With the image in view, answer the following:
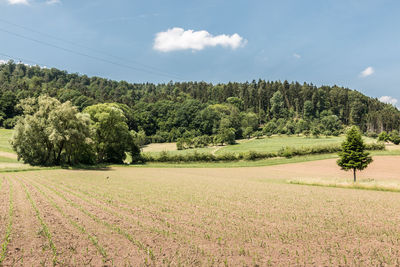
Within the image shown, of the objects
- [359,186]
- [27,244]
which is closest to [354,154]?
[359,186]

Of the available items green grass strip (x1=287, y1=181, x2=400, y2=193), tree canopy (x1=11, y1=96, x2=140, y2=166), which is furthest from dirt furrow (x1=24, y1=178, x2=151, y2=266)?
tree canopy (x1=11, y1=96, x2=140, y2=166)

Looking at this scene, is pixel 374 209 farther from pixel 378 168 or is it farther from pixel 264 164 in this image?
pixel 264 164

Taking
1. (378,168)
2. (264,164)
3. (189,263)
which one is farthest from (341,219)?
(264,164)

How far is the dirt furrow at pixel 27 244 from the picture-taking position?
30.9 feet

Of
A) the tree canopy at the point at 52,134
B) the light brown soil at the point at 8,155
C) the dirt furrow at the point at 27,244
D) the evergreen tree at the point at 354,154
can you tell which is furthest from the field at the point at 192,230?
the light brown soil at the point at 8,155

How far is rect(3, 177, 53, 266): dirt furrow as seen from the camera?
9.41 meters

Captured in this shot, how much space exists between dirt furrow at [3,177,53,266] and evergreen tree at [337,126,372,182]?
3861 cm

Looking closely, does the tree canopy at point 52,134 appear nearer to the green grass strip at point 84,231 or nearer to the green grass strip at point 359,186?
the green grass strip at point 84,231

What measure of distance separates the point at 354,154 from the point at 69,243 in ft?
127

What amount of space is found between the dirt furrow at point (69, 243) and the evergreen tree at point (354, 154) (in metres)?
37.1

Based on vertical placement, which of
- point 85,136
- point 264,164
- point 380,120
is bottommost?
point 264,164

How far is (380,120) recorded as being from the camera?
172 m

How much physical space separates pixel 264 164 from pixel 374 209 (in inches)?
1746

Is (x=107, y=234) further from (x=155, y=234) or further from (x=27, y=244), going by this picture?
(x=27, y=244)
